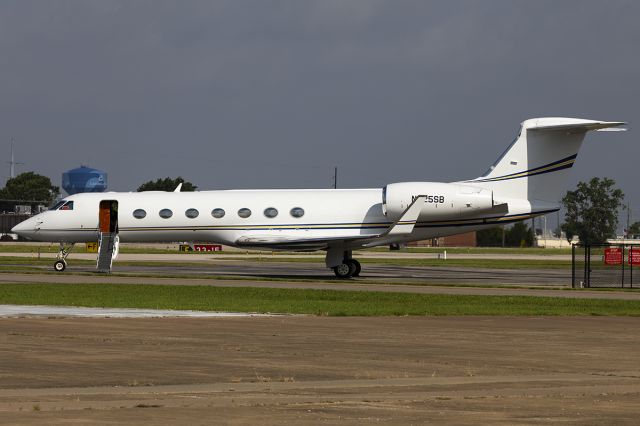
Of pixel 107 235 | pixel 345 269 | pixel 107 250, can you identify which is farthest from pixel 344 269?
pixel 107 235

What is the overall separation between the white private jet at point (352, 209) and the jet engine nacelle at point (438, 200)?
0.04 metres

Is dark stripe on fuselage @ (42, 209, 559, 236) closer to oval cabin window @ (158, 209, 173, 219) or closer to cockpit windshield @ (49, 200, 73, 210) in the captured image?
oval cabin window @ (158, 209, 173, 219)

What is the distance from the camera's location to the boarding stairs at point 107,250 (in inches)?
1797

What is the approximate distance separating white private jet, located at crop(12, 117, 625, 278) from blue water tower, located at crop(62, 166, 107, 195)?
114m

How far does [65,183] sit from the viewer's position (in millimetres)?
161500

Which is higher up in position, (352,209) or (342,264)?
(352,209)

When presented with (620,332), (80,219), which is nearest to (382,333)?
(620,332)

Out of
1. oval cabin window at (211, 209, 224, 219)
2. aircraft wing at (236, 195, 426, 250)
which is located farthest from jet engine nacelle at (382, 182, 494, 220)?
oval cabin window at (211, 209, 224, 219)

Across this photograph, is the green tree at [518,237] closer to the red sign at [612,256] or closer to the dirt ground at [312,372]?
the red sign at [612,256]

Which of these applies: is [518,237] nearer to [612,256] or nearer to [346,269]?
[612,256]

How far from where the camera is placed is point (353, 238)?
44219 mm

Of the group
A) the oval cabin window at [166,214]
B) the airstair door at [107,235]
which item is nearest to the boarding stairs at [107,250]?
the airstair door at [107,235]

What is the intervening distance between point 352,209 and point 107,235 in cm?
1000

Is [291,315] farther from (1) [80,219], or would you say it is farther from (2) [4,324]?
(1) [80,219]
